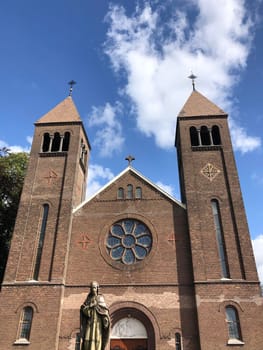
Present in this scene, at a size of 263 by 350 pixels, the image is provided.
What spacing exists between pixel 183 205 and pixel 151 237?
2.75 meters

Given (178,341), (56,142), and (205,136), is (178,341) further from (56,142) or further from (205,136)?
(56,142)

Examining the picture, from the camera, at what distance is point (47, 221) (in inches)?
744

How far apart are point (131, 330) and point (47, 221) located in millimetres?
7609

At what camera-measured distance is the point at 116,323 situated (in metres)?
16.1

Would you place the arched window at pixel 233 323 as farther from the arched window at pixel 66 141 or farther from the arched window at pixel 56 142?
the arched window at pixel 56 142

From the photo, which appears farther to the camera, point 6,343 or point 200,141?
point 200,141

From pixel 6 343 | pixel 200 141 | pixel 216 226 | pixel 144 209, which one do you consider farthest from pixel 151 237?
pixel 6 343

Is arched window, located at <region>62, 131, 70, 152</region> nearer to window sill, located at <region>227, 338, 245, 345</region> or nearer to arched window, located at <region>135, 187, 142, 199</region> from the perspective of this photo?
arched window, located at <region>135, 187, 142, 199</region>

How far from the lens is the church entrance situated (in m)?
15.7

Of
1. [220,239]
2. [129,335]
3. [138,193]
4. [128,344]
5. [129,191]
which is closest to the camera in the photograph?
[128,344]

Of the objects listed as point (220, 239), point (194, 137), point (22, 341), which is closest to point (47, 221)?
point (22, 341)

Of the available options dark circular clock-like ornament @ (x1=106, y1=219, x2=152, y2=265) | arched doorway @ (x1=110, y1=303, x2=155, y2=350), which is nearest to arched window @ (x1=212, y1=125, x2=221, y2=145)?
dark circular clock-like ornament @ (x1=106, y1=219, x2=152, y2=265)

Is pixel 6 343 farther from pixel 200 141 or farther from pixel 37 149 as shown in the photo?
pixel 200 141

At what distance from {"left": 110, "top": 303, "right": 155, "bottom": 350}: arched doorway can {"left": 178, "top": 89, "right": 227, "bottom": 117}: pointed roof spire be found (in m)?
13.4
